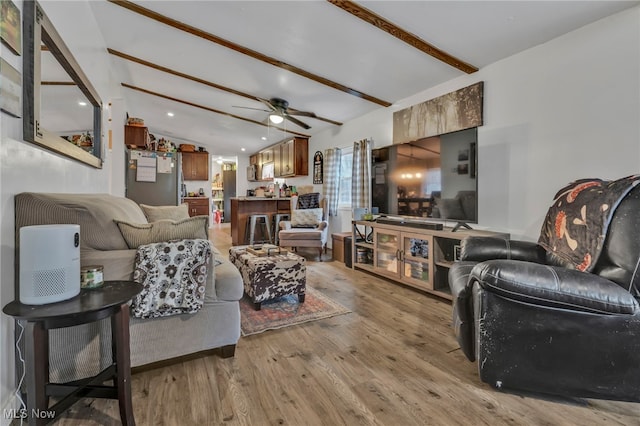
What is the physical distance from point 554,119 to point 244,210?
4935 mm

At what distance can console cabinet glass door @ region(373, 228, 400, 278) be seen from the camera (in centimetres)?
343

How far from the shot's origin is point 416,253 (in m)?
3.22

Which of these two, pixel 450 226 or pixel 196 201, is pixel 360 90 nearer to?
pixel 450 226

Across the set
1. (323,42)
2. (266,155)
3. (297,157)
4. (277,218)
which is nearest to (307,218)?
(277,218)

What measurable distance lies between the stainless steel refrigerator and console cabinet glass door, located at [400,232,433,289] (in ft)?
12.0

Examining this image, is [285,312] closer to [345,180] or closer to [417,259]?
[417,259]

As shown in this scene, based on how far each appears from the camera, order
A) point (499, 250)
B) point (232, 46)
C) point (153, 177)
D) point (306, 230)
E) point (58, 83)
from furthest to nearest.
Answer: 1. point (306, 230)
2. point (153, 177)
3. point (232, 46)
4. point (499, 250)
5. point (58, 83)

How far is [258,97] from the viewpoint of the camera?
4.32 m

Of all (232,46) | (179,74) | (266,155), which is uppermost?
(179,74)

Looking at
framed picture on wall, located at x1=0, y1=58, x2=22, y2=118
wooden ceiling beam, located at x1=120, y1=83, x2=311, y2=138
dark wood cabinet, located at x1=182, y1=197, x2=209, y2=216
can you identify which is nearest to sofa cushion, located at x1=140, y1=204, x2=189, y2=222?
framed picture on wall, located at x1=0, y1=58, x2=22, y2=118

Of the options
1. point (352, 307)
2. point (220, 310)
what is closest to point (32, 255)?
point (220, 310)

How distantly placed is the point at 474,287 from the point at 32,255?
6.51 ft

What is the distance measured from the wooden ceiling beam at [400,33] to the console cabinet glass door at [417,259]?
5.67 ft

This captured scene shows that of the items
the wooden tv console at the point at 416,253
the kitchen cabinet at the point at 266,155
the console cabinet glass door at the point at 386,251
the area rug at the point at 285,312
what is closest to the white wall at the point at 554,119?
the wooden tv console at the point at 416,253
